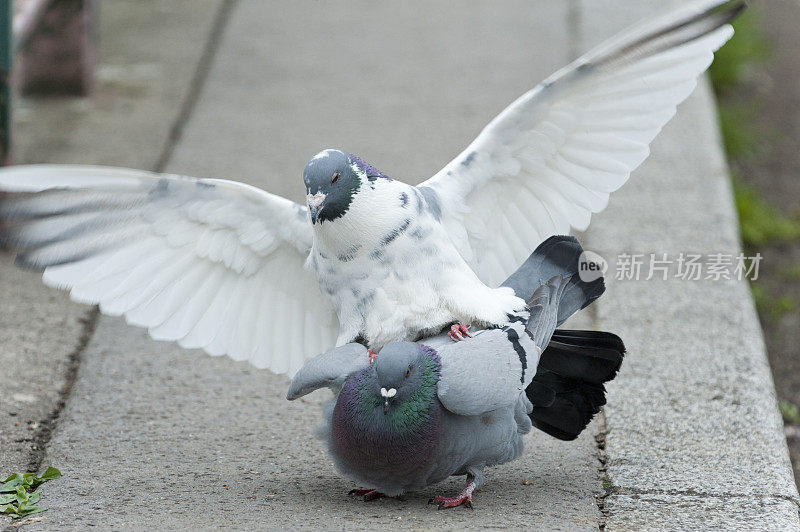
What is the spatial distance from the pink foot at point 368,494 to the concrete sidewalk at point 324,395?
0.03m

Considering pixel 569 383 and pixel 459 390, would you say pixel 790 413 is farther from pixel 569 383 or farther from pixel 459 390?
pixel 459 390

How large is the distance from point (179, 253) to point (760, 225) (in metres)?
3.46

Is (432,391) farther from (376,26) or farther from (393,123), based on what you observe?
(376,26)

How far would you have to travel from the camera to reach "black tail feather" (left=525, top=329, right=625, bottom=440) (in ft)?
10.2

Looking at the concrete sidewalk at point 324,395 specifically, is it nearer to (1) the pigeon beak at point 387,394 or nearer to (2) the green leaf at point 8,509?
(2) the green leaf at point 8,509

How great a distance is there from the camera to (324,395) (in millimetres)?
3770

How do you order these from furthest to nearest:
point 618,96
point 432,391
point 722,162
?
point 722,162
point 618,96
point 432,391

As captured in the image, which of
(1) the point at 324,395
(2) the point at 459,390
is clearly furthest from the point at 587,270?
(1) the point at 324,395

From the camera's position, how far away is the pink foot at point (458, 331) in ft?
9.75

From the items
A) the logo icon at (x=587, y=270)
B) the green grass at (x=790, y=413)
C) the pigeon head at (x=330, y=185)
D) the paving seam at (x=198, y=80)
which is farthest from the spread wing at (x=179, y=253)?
the paving seam at (x=198, y=80)

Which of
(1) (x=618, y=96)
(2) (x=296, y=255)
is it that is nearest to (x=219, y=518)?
(2) (x=296, y=255)

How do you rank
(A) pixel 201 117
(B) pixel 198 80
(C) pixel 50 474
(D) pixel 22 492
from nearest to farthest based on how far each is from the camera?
(D) pixel 22 492
(C) pixel 50 474
(A) pixel 201 117
(B) pixel 198 80

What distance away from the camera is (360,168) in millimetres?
2906

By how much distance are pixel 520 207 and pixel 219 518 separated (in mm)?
1256
